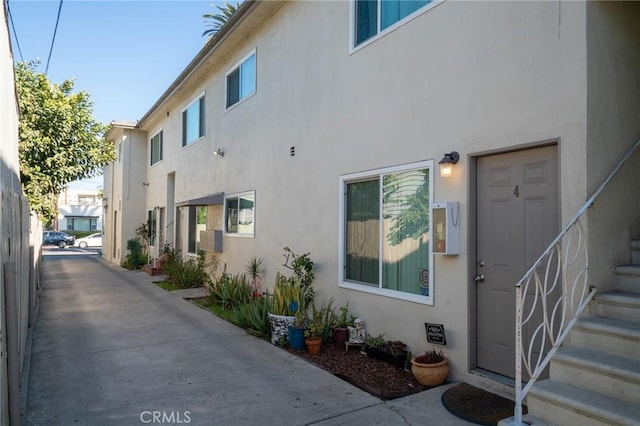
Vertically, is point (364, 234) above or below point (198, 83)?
below

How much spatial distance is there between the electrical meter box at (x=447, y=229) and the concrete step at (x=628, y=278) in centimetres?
151

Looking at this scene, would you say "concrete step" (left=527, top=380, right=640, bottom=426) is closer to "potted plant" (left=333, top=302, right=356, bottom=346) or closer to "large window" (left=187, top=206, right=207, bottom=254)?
"potted plant" (left=333, top=302, right=356, bottom=346)

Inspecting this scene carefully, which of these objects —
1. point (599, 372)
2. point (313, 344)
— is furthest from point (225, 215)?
point (599, 372)

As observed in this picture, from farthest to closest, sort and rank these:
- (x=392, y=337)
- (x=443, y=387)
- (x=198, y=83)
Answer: (x=198, y=83) < (x=392, y=337) < (x=443, y=387)

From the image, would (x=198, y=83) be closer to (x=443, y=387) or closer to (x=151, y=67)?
(x=151, y=67)

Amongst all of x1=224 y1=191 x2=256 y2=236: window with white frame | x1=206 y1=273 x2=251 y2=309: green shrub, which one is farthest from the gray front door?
x1=224 y1=191 x2=256 y2=236: window with white frame

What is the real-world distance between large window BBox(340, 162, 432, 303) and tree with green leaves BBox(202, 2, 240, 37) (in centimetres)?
2091

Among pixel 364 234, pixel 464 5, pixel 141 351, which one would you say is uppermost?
pixel 464 5

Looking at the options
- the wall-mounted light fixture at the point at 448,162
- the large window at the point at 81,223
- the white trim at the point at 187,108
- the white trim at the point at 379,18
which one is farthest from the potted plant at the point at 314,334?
the large window at the point at 81,223

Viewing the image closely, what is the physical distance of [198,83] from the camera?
13.7 m

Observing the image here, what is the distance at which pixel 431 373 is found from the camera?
477cm

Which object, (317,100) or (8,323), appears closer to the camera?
(8,323)

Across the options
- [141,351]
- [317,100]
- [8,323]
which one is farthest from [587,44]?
[141,351]

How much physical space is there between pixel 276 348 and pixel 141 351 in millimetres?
1943
